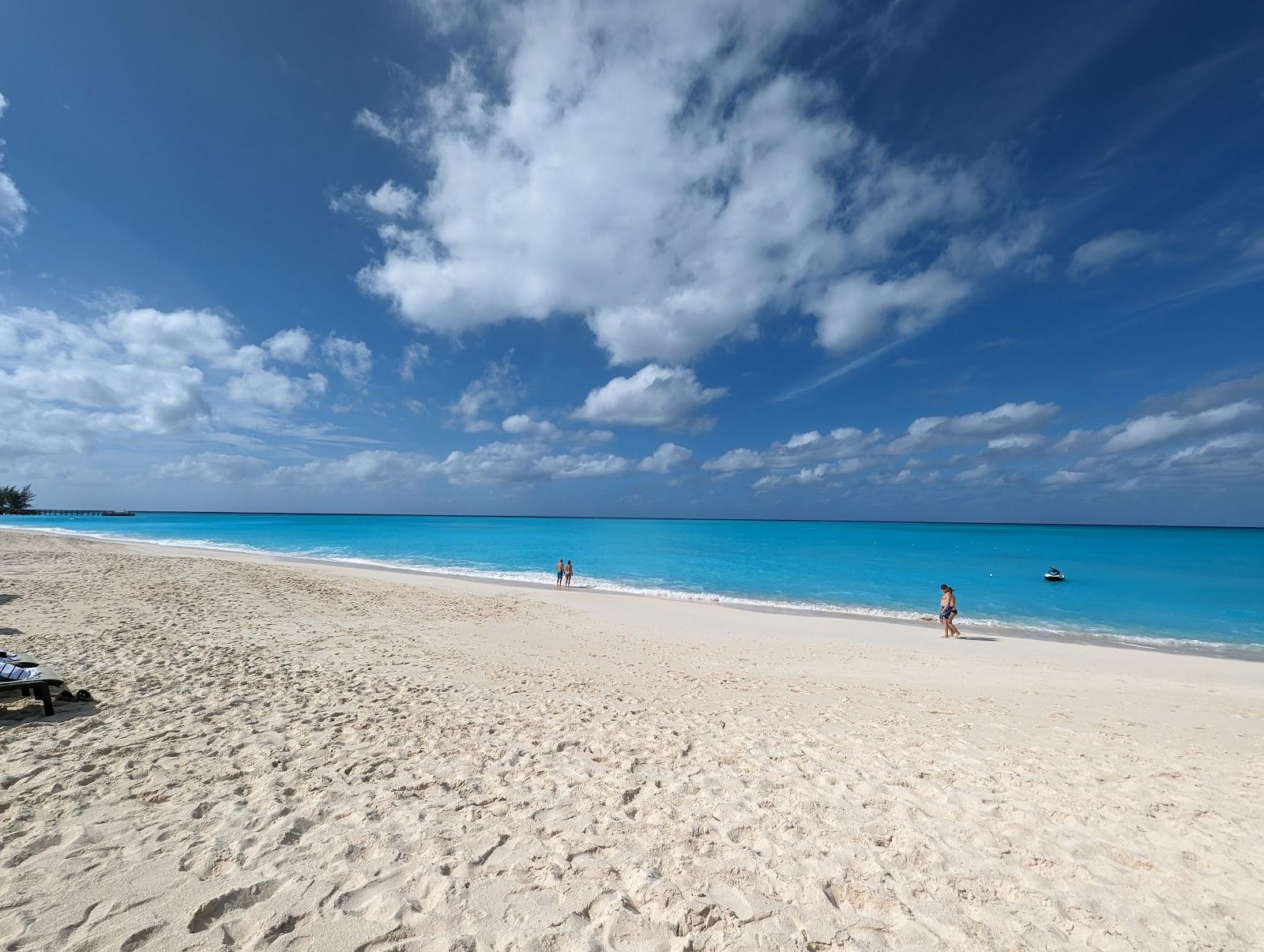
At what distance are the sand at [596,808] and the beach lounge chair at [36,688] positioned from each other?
0.19 meters

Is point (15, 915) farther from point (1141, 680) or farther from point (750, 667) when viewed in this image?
point (1141, 680)

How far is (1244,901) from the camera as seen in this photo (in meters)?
4.06

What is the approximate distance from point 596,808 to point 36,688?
7185 mm

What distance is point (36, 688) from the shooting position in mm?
6305

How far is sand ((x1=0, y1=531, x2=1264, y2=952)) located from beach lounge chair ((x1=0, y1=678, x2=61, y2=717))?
0.19 m

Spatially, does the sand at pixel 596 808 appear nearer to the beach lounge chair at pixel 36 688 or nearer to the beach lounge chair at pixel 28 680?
the beach lounge chair at pixel 36 688

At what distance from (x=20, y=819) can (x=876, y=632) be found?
762 inches

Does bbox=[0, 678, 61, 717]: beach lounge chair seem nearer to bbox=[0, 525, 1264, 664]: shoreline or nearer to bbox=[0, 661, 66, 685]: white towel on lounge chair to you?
bbox=[0, 661, 66, 685]: white towel on lounge chair

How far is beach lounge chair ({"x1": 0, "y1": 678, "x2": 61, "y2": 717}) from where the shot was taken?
5.98 meters

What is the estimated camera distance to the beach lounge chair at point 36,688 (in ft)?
19.6

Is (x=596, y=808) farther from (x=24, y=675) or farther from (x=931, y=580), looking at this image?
(x=931, y=580)

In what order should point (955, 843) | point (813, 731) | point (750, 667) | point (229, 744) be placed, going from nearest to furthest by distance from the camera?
point (955, 843)
point (229, 744)
point (813, 731)
point (750, 667)

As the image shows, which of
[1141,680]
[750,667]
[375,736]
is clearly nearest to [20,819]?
[375,736]

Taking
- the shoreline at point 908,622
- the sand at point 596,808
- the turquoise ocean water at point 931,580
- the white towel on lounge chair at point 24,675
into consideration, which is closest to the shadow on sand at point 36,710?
the sand at point 596,808
